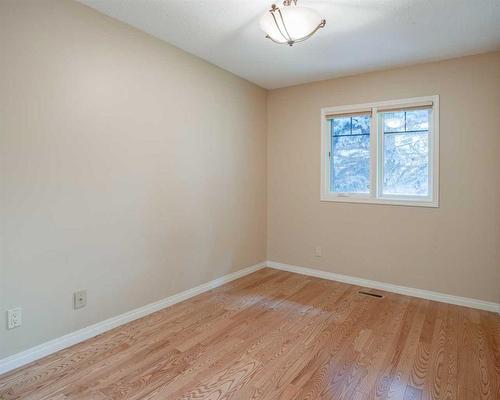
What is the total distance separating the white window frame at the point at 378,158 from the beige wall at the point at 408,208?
0.06 metres

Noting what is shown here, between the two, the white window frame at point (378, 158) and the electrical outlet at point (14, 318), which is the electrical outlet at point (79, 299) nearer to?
the electrical outlet at point (14, 318)

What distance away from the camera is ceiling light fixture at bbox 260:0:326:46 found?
2.03 meters

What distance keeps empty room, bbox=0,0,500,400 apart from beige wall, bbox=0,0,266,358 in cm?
1

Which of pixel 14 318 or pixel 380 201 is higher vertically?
pixel 380 201

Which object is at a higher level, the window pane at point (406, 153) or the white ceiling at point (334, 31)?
the white ceiling at point (334, 31)

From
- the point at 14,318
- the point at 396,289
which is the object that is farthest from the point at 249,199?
the point at 14,318

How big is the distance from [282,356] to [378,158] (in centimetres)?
239

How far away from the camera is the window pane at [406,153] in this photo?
11.0 feet

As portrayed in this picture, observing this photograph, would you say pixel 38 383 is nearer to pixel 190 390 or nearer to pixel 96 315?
pixel 96 315

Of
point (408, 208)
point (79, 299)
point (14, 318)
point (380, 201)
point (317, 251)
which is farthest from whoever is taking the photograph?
point (317, 251)

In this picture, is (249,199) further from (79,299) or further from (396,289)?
(79,299)

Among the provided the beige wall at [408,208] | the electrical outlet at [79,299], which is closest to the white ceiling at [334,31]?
the beige wall at [408,208]

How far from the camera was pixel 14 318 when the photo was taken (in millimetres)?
2008

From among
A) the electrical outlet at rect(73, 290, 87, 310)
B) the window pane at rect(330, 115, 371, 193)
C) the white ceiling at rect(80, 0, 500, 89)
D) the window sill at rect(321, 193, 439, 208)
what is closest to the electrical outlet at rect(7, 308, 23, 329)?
the electrical outlet at rect(73, 290, 87, 310)
